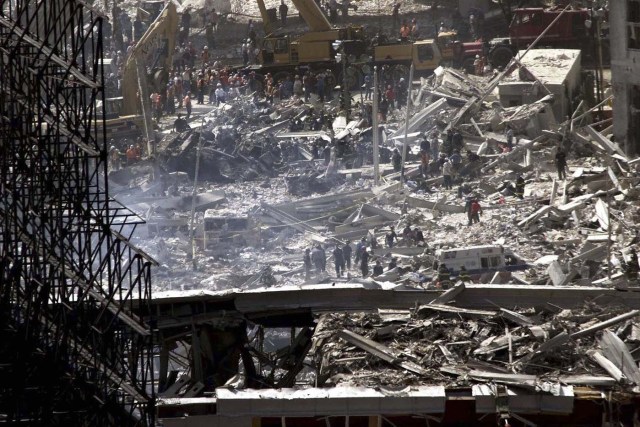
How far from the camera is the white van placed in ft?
155

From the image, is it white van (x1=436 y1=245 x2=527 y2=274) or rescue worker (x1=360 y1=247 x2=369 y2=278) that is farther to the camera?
rescue worker (x1=360 y1=247 x2=369 y2=278)

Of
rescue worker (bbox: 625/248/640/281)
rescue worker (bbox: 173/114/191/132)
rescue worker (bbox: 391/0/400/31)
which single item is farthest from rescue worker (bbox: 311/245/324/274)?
rescue worker (bbox: 391/0/400/31)

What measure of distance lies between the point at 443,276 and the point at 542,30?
2212 cm

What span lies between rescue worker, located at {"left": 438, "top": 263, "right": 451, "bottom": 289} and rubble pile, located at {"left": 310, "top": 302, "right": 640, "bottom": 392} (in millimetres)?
10531

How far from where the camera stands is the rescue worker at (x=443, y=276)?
43.4 metres

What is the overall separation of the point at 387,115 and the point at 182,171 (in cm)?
700

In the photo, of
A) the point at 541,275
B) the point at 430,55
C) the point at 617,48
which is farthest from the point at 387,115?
the point at 541,275

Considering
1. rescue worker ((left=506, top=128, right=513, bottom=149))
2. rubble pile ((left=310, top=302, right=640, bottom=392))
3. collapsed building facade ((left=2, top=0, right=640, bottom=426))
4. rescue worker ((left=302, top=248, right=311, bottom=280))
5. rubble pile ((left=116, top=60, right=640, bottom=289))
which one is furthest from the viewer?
rescue worker ((left=506, top=128, right=513, bottom=149))

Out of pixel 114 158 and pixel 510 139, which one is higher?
pixel 510 139

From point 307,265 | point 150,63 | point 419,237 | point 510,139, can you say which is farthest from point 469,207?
point 150,63

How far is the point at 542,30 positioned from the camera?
216ft

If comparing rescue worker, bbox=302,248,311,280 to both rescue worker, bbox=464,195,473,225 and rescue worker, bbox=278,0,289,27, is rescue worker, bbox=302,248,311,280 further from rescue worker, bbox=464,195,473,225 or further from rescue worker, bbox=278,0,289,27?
rescue worker, bbox=278,0,289,27

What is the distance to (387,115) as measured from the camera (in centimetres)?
6259

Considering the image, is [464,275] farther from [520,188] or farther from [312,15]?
Answer: [312,15]
